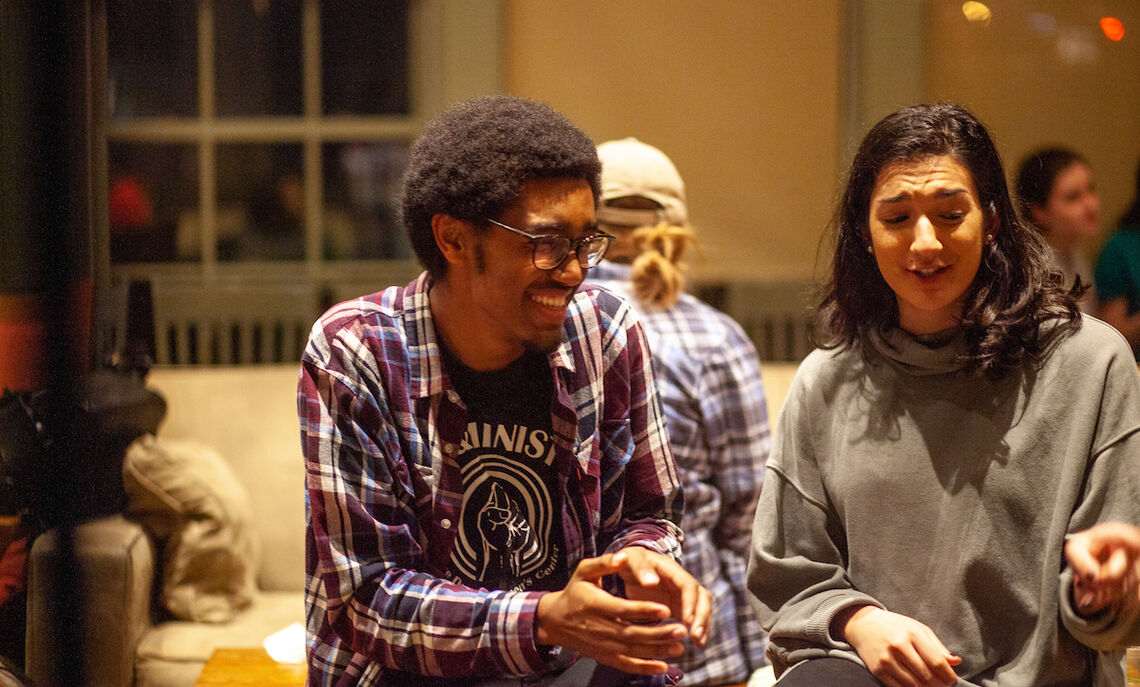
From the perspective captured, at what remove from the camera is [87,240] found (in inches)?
93.3

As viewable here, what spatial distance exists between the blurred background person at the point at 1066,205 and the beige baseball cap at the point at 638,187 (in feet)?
3.89

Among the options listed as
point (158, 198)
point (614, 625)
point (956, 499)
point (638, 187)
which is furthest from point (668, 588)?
point (158, 198)

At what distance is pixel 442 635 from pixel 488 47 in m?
2.48

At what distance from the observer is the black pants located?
4.32 feet

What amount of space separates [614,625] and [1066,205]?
233cm

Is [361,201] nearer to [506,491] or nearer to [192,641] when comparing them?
[192,641]

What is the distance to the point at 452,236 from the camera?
1.38 m

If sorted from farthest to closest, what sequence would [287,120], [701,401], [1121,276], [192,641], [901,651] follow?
[287,120], [1121,276], [192,641], [701,401], [901,651]

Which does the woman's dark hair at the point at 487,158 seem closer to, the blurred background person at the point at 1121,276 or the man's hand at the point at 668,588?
the man's hand at the point at 668,588

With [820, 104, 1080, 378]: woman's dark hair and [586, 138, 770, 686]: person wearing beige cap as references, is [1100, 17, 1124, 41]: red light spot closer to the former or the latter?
[586, 138, 770, 686]: person wearing beige cap

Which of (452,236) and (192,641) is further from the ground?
(452,236)

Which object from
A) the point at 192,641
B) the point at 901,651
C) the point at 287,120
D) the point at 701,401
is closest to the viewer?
the point at 901,651

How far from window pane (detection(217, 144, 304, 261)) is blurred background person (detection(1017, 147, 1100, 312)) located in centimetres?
225

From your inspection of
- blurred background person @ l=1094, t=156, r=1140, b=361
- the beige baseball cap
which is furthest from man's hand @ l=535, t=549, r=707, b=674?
blurred background person @ l=1094, t=156, r=1140, b=361
